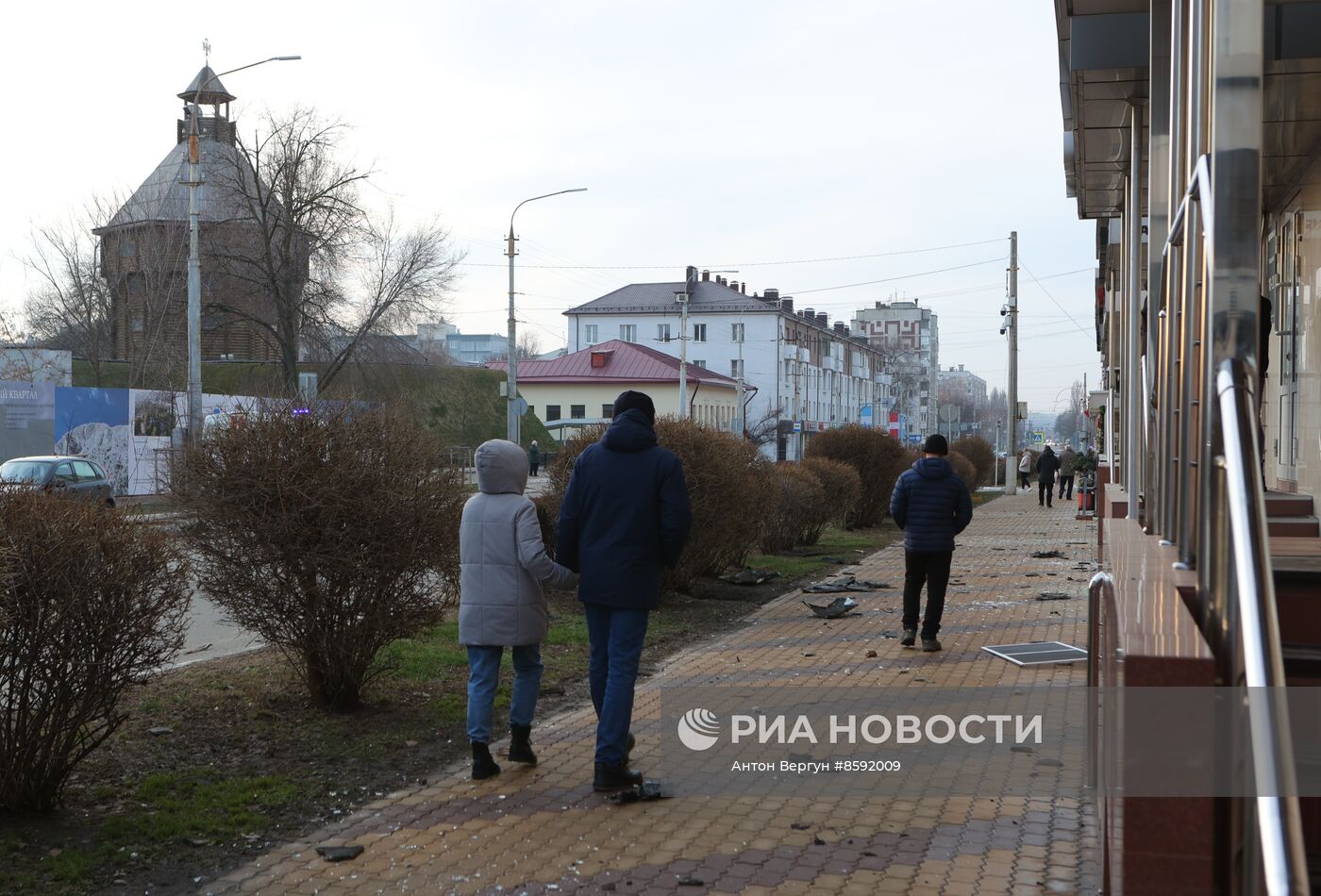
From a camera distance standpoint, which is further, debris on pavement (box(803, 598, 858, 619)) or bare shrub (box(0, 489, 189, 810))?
debris on pavement (box(803, 598, 858, 619))

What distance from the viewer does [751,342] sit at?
319 feet

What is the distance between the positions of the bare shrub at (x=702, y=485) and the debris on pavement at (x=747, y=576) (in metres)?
0.66

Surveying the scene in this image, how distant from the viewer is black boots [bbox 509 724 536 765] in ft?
22.1

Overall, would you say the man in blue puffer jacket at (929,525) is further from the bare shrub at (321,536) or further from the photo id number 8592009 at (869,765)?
the bare shrub at (321,536)

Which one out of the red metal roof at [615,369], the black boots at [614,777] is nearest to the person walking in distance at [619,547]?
the black boots at [614,777]

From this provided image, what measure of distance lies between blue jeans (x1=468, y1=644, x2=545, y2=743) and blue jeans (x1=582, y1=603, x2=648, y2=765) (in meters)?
0.53

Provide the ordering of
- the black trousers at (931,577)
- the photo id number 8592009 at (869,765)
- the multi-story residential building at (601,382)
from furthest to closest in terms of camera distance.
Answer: the multi-story residential building at (601,382), the black trousers at (931,577), the photo id number 8592009 at (869,765)

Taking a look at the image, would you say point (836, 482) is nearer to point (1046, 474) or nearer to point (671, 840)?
point (1046, 474)

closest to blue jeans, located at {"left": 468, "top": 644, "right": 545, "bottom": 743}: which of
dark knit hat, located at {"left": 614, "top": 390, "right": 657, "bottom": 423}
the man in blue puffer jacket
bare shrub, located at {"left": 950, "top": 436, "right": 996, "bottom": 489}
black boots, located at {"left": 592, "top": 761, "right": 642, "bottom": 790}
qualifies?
black boots, located at {"left": 592, "top": 761, "right": 642, "bottom": 790}

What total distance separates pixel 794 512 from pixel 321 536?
13.7 metres

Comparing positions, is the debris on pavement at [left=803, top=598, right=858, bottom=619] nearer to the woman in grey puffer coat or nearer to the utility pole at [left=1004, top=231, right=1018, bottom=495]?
the woman in grey puffer coat

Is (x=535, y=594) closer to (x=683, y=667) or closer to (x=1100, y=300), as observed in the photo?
(x=683, y=667)

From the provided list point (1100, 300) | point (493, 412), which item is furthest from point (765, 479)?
point (493, 412)

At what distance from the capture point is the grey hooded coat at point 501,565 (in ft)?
21.5
